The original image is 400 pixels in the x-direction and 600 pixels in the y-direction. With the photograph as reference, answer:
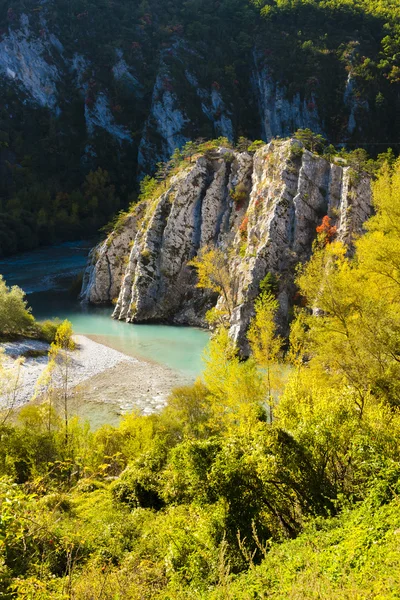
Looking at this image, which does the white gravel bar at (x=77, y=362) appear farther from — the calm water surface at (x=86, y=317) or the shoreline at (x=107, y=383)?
the calm water surface at (x=86, y=317)

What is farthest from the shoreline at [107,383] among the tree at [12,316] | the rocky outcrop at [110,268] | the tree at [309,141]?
the tree at [309,141]

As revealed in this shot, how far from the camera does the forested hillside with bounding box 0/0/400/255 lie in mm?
98750

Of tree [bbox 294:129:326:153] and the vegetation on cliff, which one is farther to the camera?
tree [bbox 294:129:326:153]

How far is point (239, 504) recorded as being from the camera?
9.00 m

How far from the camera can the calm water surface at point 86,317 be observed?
37625 mm

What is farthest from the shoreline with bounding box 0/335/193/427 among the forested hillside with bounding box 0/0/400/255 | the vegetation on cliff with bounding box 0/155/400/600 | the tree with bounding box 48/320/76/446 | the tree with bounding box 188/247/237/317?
the forested hillside with bounding box 0/0/400/255

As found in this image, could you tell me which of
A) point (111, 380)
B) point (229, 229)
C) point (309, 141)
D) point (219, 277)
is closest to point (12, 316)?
point (111, 380)

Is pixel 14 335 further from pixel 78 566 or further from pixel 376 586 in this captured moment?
pixel 376 586

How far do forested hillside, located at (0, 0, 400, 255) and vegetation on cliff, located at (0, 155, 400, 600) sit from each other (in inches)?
3539

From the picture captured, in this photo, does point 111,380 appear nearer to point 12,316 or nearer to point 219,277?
point 12,316

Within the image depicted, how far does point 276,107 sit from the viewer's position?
10575 centimetres

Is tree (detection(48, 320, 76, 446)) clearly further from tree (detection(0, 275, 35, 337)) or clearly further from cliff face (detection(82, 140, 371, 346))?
cliff face (detection(82, 140, 371, 346))

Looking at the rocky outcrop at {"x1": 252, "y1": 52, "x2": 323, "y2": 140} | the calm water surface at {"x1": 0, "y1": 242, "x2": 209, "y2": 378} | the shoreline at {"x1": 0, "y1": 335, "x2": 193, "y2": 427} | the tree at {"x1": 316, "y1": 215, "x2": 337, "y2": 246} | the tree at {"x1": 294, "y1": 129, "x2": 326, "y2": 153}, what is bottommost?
the shoreline at {"x1": 0, "y1": 335, "x2": 193, "y2": 427}

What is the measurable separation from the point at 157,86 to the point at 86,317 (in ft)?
280
